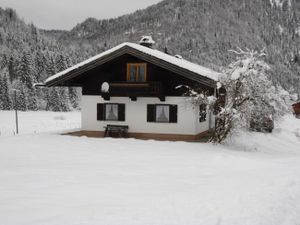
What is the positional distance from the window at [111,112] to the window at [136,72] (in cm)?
175

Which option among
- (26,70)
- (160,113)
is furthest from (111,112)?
(26,70)

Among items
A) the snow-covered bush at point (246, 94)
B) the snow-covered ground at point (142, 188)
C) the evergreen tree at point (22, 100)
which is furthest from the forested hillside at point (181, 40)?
the snow-covered ground at point (142, 188)

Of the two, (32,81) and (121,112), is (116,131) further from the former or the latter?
(32,81)

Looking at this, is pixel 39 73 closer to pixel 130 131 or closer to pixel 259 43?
pixel 130 131

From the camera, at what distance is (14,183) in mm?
9094

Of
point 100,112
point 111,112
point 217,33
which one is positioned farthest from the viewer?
point 217,33

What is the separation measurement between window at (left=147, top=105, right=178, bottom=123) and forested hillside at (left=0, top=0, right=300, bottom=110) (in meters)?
53.4

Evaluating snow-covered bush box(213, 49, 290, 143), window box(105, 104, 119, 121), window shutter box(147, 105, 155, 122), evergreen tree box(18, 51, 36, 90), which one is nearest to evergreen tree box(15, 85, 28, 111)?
evergreen tree box(18, 51, 36, 90)

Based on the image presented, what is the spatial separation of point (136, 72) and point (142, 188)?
12.8 m

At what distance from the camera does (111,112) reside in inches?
850

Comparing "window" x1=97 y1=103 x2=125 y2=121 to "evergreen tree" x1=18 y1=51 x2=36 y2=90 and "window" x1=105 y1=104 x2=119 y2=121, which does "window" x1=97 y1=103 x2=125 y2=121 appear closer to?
"window" x1=105 y1=104 x2=119 y2=121

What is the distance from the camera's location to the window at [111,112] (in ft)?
69.9

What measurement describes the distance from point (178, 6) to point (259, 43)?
163 ft

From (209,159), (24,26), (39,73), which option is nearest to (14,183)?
(209,159)
